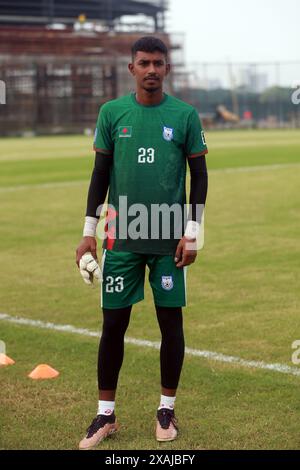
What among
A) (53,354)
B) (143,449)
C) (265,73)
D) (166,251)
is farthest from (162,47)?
(265,73)

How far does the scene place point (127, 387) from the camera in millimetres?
6246

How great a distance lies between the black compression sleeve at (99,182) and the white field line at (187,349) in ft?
6.53

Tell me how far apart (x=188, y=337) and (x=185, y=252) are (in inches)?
99.5

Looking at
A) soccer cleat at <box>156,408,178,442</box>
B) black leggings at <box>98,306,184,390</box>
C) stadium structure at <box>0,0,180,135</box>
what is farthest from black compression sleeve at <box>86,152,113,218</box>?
stadium structure at <box>0,0,180,135</box>

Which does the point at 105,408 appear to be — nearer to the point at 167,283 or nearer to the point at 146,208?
the point at 167,283

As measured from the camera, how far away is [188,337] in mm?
7574

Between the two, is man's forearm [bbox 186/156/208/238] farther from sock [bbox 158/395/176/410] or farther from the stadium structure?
the stadium structure

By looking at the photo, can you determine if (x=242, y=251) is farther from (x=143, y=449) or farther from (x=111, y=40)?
(x=111, y=40)

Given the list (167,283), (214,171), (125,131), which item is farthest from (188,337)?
(214,171)

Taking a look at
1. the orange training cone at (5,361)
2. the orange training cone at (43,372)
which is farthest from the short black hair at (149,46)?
the orange training cone at (5,361)

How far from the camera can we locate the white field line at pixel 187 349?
6613 millimetres

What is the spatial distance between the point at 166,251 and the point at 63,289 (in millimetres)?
4676

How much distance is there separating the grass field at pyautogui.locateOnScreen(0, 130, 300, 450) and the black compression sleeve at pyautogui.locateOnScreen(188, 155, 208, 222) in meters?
1.25

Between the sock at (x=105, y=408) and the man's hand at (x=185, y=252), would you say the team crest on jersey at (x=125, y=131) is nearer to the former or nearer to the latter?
the man's hand at (x=185, y=252)
